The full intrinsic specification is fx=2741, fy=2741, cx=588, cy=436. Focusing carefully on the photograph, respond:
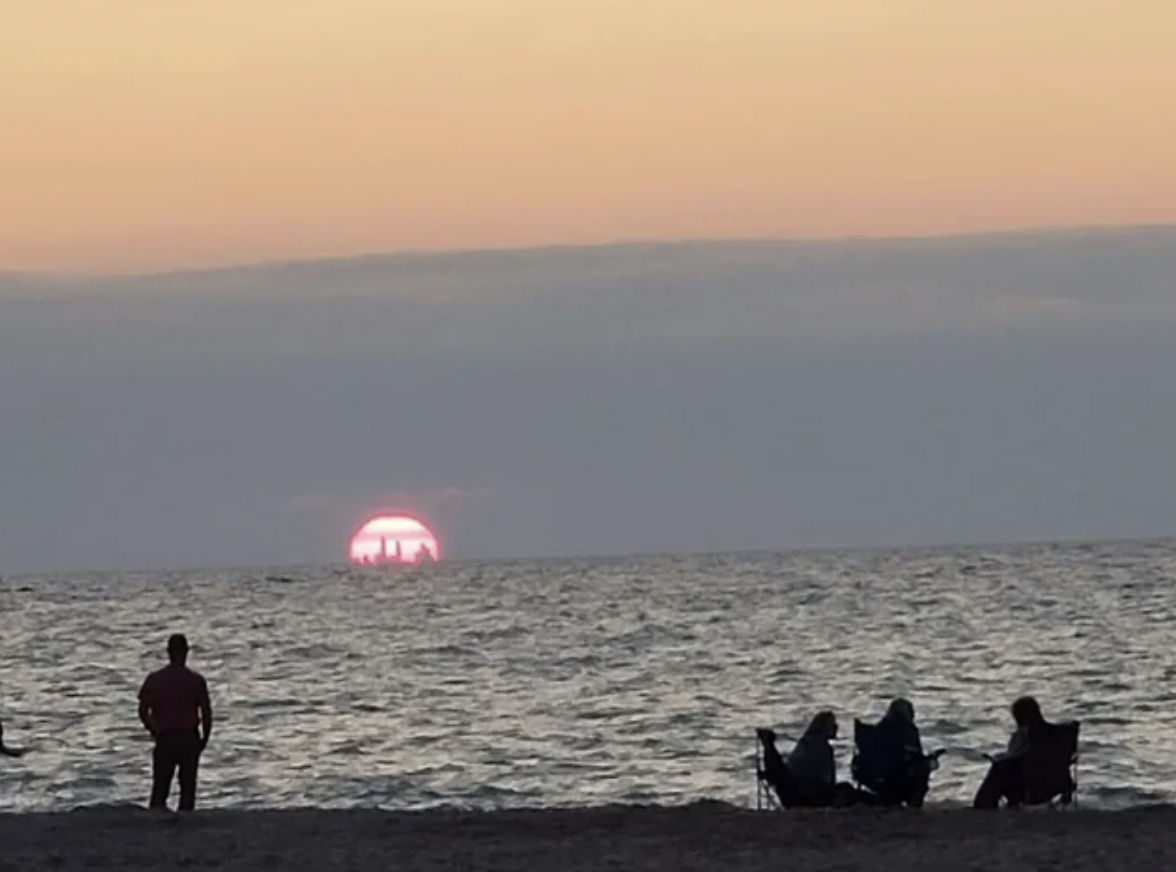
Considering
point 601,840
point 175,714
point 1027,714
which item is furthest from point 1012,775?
point 175,714

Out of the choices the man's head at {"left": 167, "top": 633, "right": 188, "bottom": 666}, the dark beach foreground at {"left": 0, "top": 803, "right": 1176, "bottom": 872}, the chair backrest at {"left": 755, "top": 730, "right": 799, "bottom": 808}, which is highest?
the man's head at {"left": 167, "top": 633, "right": 188, "bottom": 666}

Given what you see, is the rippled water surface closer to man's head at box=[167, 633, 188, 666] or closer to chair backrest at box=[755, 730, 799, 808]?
chair backrest at box=[755, 730, 799, 808]

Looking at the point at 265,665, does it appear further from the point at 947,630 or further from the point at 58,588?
the point at 58,588

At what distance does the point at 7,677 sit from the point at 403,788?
2525cm

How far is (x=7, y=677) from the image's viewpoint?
53844mm

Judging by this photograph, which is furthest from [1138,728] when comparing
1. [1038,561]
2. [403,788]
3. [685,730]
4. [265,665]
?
[1038,561]

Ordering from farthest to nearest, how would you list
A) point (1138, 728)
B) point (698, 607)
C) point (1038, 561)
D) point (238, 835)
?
point (1038, 561) → point (698, 607) → point (1138, 728) → point (238, 835)

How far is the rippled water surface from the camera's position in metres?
30.8

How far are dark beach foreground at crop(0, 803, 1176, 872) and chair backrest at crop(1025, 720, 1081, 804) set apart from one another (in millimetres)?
1346

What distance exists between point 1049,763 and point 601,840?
163 inches

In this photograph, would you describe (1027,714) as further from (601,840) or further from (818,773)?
(601,840)

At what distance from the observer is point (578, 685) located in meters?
46.9

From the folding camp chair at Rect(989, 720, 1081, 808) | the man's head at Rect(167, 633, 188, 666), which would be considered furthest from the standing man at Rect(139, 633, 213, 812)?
the folding camp chair at Rect(989, 720, 1081, 808)

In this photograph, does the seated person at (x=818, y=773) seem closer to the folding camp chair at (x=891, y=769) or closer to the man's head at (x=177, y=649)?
the folding camp chair at (x=891, y=769)
